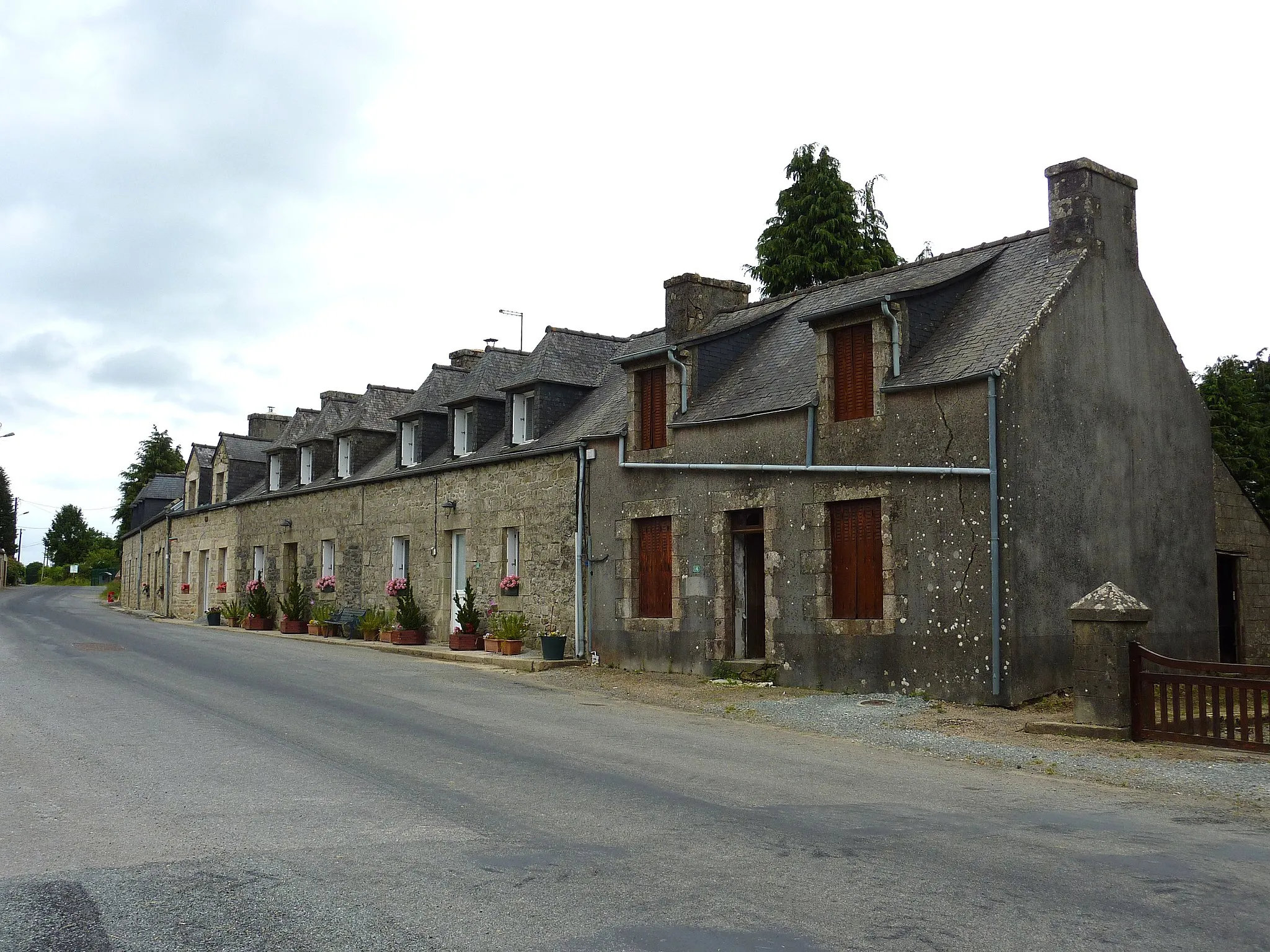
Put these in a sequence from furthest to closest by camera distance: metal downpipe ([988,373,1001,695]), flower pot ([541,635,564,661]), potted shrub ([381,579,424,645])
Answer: potted shrub ([381,579,424,645]) < flower pot ([541,635,564,661]) < metal downpipe ([988,373,1001,695])

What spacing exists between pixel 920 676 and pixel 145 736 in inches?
361

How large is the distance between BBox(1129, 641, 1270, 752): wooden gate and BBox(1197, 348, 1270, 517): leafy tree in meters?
20.8

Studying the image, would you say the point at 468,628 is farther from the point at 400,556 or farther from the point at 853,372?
the point at 853,372

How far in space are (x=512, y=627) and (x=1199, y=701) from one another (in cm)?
1274

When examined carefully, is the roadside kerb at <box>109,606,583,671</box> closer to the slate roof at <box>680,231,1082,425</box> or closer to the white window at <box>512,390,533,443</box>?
the white window at <box>512,390,533,443</box>

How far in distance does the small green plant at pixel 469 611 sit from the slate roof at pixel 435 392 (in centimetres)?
556

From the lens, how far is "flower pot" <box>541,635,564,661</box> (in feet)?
63.4

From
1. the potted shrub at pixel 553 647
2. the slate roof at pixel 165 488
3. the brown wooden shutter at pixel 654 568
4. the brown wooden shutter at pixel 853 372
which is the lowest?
the potted shrub at pixel 553 647

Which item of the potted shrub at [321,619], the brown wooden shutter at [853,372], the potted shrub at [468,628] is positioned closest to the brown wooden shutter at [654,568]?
the brown wooden shutter at [853,372]

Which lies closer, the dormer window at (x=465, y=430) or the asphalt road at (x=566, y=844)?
the asphalt road at (x=566, y=844)

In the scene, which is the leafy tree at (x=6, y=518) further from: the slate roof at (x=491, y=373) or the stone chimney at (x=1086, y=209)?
the stone chimney at (x=1086, y=209)

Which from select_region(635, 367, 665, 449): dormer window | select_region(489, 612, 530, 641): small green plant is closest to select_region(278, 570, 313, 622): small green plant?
select_region(489, 612, 530, 641): small green plant

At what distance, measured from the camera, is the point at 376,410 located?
30859mm

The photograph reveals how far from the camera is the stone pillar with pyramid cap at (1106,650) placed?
1088 centimetres
